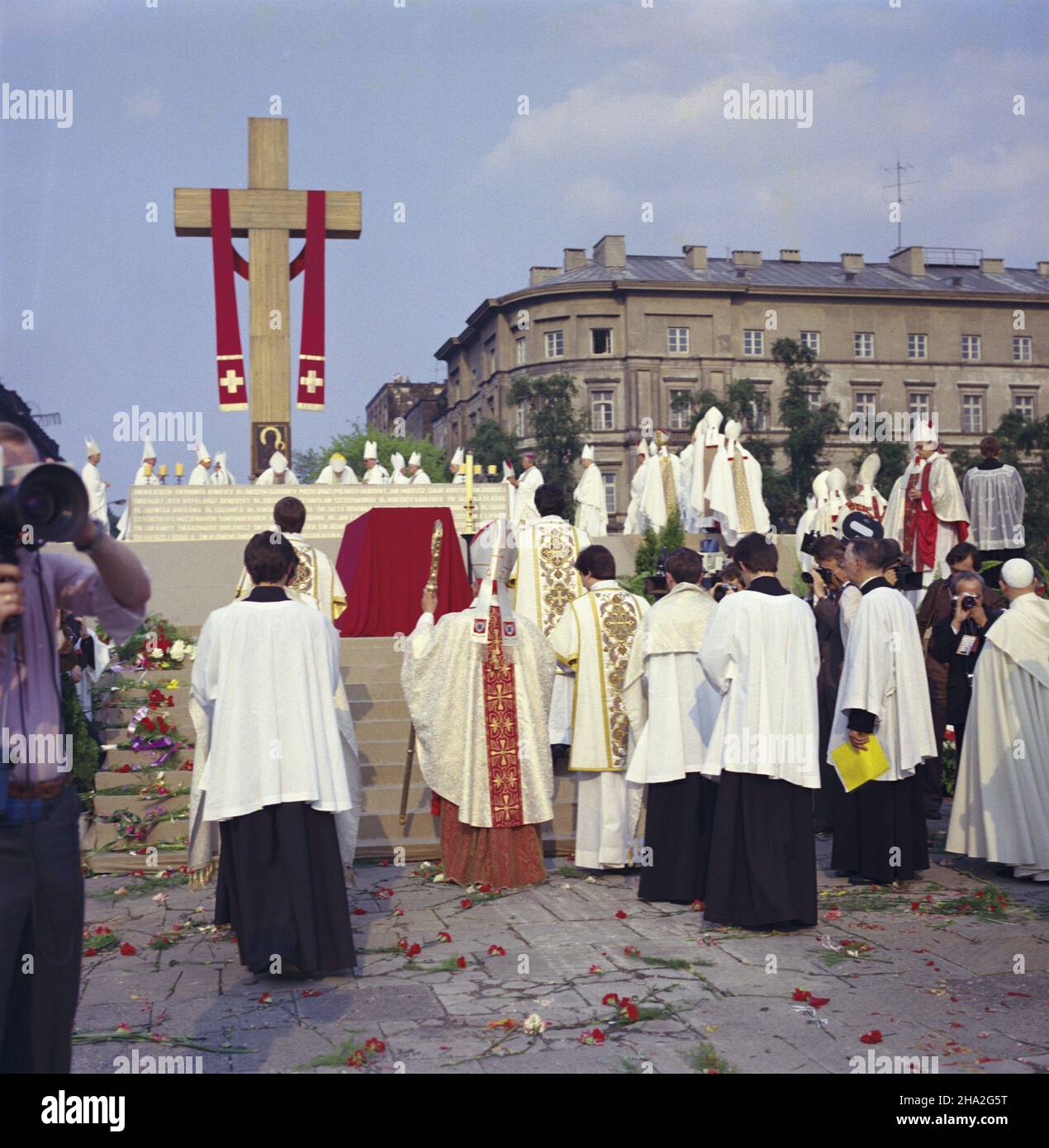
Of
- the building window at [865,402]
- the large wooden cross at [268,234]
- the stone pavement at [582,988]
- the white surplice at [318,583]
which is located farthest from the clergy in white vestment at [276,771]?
the building window at [865,402]

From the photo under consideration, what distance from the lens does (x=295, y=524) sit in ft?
26.0

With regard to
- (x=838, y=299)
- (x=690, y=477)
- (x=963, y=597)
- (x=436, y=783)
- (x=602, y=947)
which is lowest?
(x=602, y=947)

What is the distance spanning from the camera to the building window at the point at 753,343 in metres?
55.0

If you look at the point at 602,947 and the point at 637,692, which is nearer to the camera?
the point at 602,947

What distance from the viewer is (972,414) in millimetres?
58000

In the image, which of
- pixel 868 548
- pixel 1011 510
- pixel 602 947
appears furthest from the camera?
pixel 1011 510

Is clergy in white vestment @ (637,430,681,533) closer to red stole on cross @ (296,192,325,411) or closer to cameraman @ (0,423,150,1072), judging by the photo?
red stole on cross @ (296,192,325,411)

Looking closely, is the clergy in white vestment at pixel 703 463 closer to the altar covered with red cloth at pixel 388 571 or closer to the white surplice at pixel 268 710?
the altar covered with red cloth at pixel 388 571

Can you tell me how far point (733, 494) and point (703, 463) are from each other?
844 millimetres

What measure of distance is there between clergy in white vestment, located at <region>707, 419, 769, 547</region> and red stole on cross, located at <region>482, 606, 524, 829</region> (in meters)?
13.1

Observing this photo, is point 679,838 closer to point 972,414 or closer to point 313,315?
point 313,315

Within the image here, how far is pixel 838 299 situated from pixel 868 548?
5028 cm
